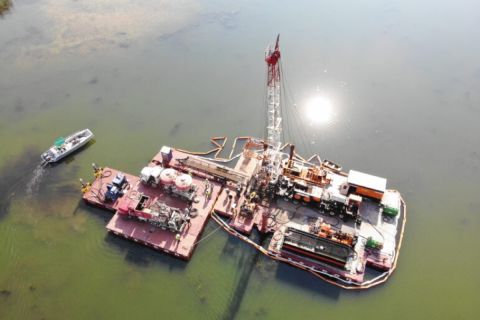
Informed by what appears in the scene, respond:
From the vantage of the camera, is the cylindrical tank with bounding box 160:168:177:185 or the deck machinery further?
the cylindrical tank with bounding box 160:168:177:185

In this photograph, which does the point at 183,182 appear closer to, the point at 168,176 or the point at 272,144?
the point at 168,176

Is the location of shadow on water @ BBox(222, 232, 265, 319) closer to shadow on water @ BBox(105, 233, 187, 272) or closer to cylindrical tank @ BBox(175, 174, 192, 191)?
shadow on water @ BBox(105, 233, 187, 272)

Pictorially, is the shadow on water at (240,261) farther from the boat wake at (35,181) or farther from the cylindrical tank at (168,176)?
the boat wake at (35,181)

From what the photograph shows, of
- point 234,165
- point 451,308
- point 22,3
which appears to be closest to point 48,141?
point 234,165

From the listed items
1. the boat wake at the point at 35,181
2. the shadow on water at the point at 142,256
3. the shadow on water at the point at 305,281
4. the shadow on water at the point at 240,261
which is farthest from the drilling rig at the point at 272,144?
the boat wake at the point at 35,181

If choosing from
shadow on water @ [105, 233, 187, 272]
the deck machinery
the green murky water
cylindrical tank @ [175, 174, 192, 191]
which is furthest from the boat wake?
the deck machinery
